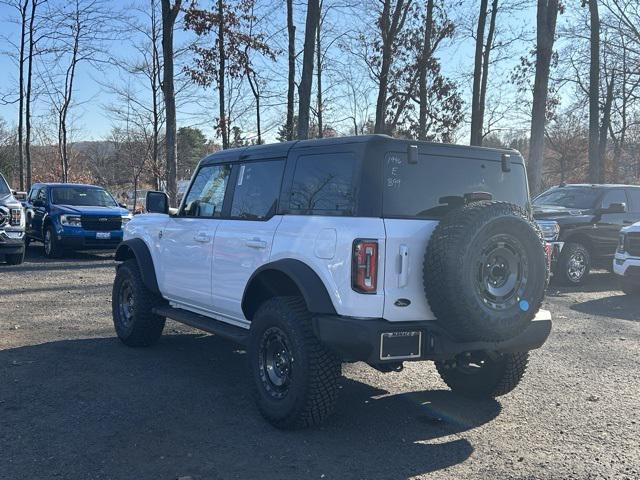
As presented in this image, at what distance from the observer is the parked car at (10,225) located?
1224cm

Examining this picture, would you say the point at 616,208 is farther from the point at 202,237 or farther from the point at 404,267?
the point at 404,267

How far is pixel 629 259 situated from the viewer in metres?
10.7

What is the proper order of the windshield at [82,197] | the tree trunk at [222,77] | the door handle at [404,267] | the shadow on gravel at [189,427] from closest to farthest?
the shadow on gravel at [189,427] < the door handle at [404,267] < the windshield at [82,197] < the tree trunk at [222,77]

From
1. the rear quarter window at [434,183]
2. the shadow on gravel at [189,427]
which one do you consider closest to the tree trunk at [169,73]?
the shadow on gravel at [189,427]

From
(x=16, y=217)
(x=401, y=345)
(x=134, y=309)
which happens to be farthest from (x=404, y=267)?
(x=16, y=217)

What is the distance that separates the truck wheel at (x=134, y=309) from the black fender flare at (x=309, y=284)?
2.55 metres

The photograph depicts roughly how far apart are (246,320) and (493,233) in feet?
7.13

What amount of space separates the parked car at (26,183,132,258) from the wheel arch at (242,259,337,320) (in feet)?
35.6


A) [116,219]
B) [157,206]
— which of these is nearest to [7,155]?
[116,219]

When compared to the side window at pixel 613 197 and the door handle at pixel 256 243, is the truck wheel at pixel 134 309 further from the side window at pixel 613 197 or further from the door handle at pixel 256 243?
the side window at pixel 613 197

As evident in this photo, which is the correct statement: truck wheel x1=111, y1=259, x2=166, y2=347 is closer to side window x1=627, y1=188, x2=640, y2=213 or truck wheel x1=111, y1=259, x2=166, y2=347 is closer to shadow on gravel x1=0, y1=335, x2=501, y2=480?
shadow on gravel x1=0, y1=335, x2=501, y2=480

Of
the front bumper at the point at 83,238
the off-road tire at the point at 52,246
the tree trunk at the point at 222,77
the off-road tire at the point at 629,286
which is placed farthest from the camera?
the tree trunk at the point at 222,77

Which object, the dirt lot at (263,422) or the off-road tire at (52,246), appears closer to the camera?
the dirt lot at (263,422)

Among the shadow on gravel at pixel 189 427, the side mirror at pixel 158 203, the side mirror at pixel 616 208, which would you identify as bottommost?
the shadow on gravel at pixel 189 427
